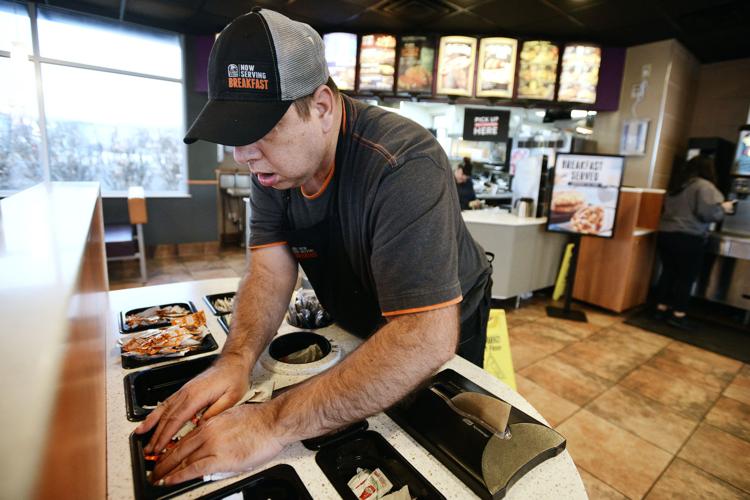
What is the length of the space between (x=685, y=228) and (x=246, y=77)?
167 inches

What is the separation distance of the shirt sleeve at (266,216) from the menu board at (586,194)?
129 inches

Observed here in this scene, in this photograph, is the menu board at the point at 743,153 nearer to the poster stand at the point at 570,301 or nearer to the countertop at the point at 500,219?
the poster stand at the point at 570,301

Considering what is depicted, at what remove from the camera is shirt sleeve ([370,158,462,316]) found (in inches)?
30.0

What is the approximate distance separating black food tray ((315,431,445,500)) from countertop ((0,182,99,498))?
490 millimetres

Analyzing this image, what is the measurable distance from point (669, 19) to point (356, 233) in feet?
14.6

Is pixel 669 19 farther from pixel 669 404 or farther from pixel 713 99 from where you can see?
pixel 669 404

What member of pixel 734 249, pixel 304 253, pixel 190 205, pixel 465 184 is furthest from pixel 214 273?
pixel 734 249

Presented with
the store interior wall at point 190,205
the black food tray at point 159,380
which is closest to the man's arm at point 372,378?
the black food tray at point 159,380

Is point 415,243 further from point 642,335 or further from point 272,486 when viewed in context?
point 642,335

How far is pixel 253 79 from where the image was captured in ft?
2.53

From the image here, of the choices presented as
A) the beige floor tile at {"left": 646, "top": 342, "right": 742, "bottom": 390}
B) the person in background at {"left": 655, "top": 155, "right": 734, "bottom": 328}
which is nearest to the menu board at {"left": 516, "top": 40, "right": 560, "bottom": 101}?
the person in background at {"left": 655, "top": 155, "right": 734, "bottom": 328}

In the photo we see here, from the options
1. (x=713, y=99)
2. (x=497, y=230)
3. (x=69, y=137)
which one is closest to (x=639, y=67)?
(x=713, y=99)

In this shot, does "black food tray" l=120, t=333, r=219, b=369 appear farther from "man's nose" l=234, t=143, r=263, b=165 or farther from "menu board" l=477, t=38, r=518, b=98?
"menu board" l=477, t=38, r=518, b=98

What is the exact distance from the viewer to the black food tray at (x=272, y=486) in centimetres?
65
